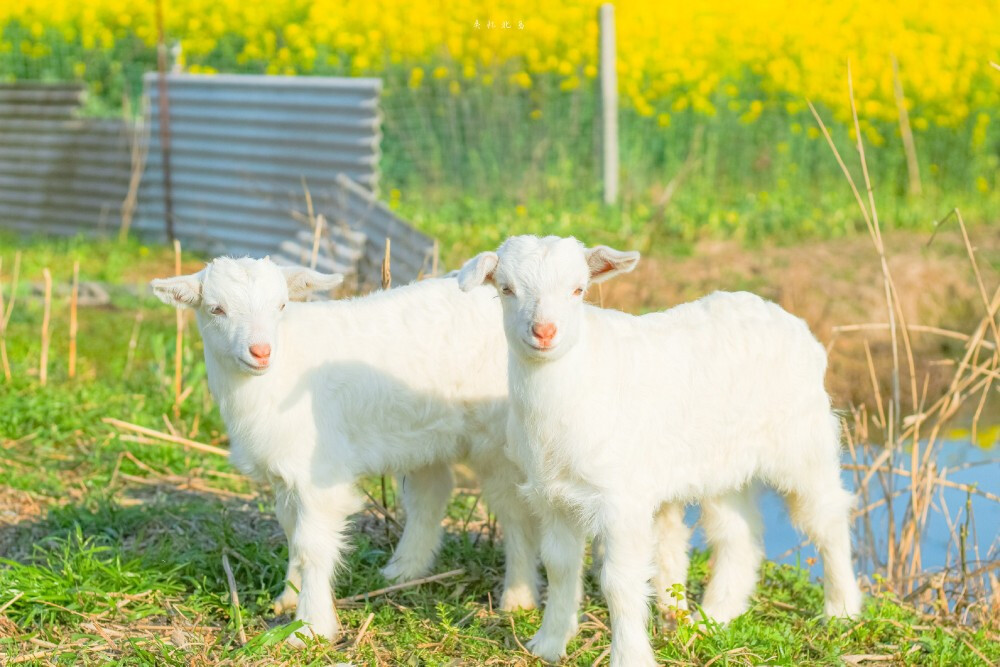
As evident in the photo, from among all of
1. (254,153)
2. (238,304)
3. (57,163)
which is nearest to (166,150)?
(254,153)

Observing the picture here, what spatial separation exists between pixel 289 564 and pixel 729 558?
1631mm

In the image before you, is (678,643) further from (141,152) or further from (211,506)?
(141,152)

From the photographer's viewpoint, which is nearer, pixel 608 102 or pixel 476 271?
pixel 476 271

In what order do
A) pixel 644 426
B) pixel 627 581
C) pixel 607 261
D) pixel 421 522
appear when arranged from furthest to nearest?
1. pixel 421 522
2. pixel 644 426
3. pixel 627 581
4. pixel 607 261

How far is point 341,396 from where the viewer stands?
187 inches

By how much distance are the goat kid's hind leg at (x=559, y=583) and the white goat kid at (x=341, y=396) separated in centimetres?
37

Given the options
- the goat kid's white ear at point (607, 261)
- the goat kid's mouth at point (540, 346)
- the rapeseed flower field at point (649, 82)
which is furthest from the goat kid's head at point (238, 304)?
the rapeseed flower field at point (649, 82)

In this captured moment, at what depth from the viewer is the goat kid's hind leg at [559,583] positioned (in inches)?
177

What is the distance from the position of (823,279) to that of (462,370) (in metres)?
5.70

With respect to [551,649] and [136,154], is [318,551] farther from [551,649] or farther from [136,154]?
[136,154]

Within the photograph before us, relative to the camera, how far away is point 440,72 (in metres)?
12.2

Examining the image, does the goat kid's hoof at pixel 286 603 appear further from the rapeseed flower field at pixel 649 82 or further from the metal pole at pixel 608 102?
the metal pole at pixel 608 102

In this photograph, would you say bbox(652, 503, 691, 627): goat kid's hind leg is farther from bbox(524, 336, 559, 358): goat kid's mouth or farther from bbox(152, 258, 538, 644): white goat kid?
bbox(524, 336, 559, 358): goat kid's mouth

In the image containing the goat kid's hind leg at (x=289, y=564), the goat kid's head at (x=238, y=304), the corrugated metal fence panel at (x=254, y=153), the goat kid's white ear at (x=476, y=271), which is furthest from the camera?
the corrugated metal fence panel at (x=254, y=153)
